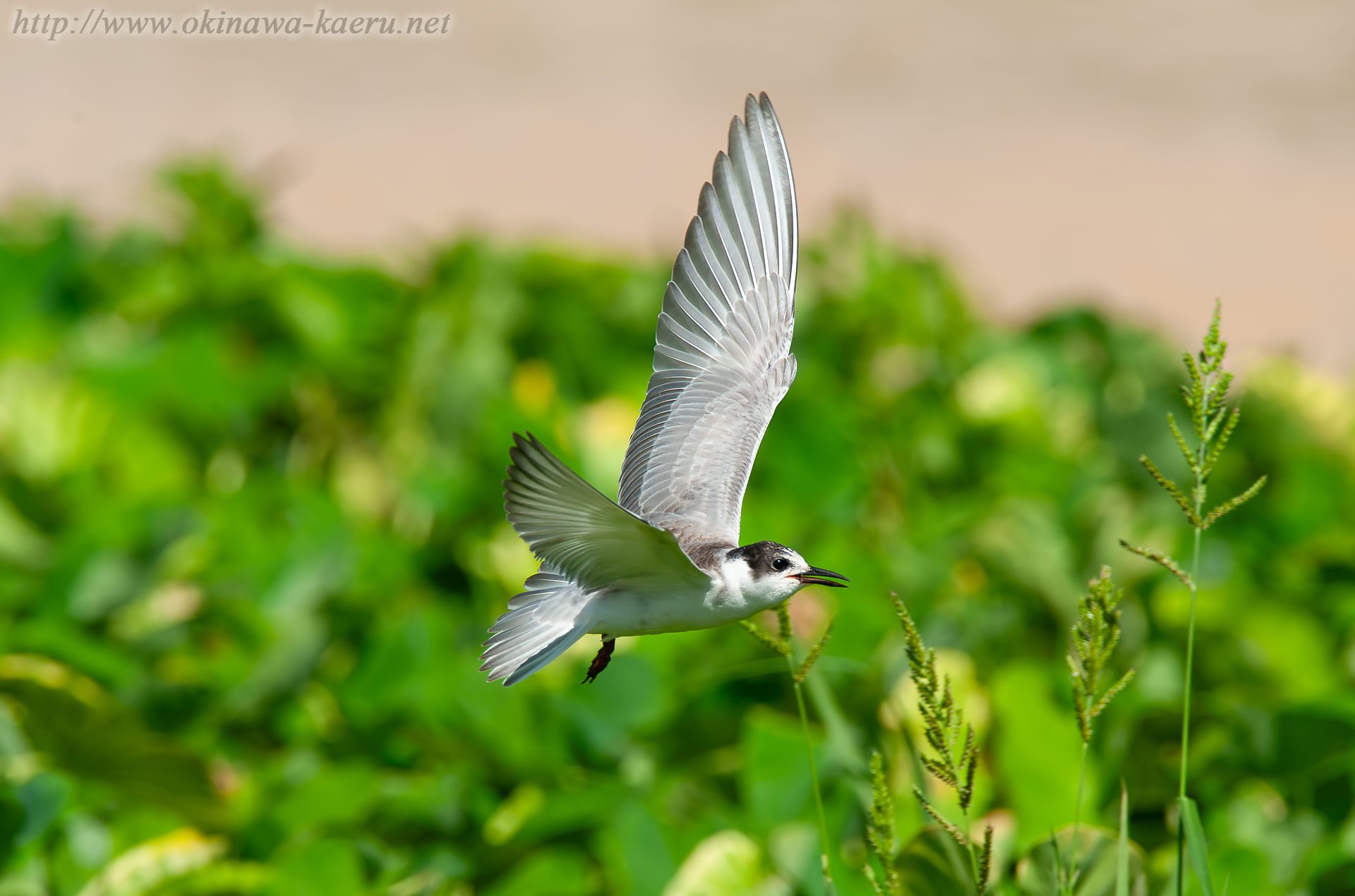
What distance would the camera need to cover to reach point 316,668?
2.04 meters

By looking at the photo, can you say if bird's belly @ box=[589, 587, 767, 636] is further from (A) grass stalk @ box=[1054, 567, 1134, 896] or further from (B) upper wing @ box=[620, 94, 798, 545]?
(A) grass stalk @ box=[1054, 567, 1134, 896]

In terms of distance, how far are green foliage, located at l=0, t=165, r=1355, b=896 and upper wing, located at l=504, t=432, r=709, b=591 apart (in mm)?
409

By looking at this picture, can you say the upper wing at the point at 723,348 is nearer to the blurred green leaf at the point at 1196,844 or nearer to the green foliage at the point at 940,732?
the green foliage at the point at 940,732

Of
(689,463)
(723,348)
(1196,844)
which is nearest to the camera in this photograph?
(1196,844)

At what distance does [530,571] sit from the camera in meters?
2.06

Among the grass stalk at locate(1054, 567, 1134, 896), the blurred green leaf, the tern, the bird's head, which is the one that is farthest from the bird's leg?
the blurred green leaf

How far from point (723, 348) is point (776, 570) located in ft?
1.40

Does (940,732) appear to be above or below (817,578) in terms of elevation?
below

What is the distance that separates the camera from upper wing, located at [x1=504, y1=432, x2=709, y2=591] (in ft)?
2.25

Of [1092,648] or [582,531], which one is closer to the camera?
[582,531]

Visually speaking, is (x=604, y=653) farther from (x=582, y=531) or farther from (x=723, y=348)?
(x=723, y=348)

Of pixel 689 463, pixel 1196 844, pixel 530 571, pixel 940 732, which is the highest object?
pixel 689 463

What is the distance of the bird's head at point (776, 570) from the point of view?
2.36 feet

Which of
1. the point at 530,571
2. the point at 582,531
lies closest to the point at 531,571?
the point at 530,571
